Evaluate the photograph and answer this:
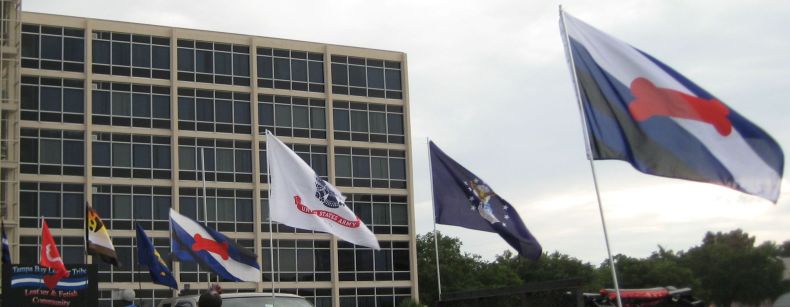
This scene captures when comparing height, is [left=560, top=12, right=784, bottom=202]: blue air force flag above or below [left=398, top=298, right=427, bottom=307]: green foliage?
above

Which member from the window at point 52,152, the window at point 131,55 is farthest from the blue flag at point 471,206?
the window at point 131,55

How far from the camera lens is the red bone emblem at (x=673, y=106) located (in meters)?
10.9

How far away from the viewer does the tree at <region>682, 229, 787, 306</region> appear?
4959 centimetres

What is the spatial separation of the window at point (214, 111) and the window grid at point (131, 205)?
4.44 m

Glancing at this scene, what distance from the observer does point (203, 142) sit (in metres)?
63.4

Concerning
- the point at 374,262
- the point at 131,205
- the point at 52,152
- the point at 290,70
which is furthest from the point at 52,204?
the point at 374,262

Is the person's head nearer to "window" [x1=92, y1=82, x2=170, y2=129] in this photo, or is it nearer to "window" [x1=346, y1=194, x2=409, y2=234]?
"window" [x1=92, y1=82, x2=170, y2=129]

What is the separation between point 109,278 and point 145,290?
7.02ft

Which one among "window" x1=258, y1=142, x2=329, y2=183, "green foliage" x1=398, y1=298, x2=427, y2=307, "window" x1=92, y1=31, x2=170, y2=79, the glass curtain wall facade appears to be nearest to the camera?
the glass curtain wall facade

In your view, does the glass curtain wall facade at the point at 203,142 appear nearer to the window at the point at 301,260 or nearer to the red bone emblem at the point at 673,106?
the window at the point at 301,260

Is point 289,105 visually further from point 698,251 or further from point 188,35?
point 698,251

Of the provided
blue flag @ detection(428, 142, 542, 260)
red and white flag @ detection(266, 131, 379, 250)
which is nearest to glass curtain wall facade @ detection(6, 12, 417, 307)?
blue flag @ detection(428, 142, 542, 260)

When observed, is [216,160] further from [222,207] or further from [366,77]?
[366,77]

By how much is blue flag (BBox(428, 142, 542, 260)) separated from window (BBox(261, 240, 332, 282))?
4211 cm
